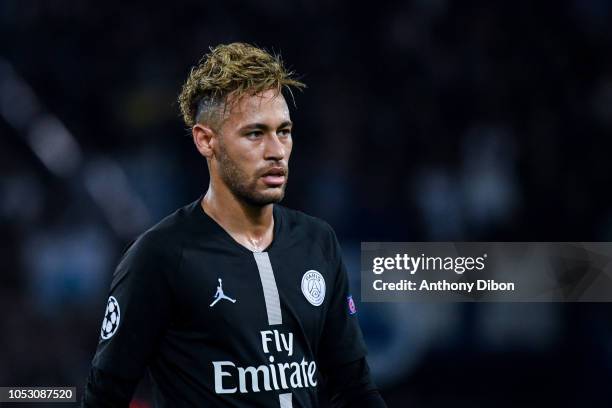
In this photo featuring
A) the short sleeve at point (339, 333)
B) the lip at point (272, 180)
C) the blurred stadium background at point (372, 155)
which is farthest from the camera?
the blurred stadium background at point (372, 155)

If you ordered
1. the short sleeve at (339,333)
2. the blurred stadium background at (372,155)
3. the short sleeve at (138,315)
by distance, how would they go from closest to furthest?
the short sleeve at (138,315) < the short sleeve at (339,333) < the blurred stadium background at (372,155)

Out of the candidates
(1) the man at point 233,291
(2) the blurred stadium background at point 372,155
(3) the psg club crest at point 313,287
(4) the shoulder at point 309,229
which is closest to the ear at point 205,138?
(1) the man at point 233,291

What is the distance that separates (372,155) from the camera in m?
5.48

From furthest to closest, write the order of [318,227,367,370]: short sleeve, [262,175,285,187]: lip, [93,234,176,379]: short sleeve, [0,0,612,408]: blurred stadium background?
[0,0,612,408]: blurred stadium background < [318,227,367,370]: short sleeve < [262,175,285,187]: lip < [93,234,176,379]: short sleeve

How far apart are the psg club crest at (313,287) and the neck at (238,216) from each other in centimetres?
14

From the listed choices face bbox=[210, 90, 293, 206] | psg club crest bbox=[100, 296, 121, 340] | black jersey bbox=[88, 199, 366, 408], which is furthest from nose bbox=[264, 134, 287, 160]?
psg club crest bbox=[100, 296, 121, 340]

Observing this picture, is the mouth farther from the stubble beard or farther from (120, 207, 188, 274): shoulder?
(120, 207, 188, 274): shoulder

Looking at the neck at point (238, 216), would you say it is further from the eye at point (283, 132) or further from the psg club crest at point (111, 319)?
the psg club crest at point (111, 319)

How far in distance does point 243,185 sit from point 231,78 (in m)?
0.26

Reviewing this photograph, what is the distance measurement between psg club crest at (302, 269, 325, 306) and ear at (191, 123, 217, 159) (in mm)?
396

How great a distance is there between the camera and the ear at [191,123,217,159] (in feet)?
7.41

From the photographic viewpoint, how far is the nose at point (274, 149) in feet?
7.14

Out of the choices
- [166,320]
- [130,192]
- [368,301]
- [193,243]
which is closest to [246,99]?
[193,243]

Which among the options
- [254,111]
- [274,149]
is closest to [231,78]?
[254,111]
